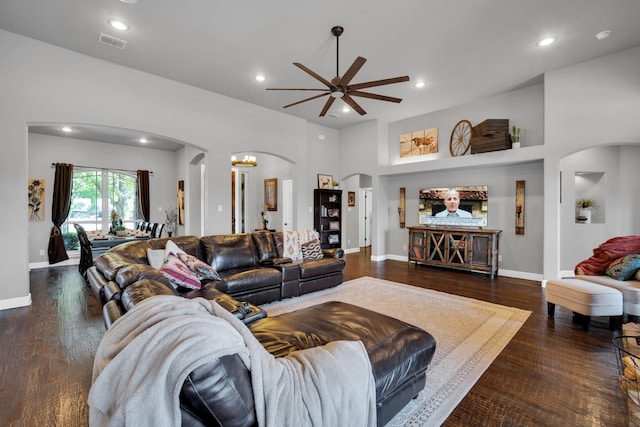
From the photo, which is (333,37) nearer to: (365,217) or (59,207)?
(365,217)

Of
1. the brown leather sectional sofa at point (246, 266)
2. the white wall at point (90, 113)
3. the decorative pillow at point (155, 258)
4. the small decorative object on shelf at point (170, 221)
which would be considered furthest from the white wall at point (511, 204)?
the small decorative object on shelf at point (170, 221)

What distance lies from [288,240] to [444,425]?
3.41m

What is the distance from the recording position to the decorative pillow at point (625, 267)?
326 centimetres

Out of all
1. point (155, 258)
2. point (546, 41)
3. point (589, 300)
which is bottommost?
point (589, 300)

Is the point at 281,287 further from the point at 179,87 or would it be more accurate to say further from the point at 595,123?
the point at 595,123

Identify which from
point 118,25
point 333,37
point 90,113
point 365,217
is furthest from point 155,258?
point 365,217

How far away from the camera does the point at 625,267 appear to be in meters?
3.30

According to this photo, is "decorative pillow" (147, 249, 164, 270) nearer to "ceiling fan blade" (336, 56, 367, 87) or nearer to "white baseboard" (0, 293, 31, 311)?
"white baseboard" (0, 293, 31, 311)

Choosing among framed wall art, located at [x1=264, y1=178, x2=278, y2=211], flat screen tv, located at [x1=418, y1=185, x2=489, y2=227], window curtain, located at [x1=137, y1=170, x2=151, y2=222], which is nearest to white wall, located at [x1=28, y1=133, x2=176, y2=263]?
window curtain, located at [x1=137, y1=170, x2=151, y2=222]

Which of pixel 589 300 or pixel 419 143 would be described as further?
pixel 419 143

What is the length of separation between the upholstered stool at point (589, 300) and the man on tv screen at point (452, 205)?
303 centimetres

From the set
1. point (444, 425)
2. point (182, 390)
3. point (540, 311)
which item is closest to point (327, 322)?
point (444, 425)

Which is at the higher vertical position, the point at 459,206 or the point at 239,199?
the point at 239,199

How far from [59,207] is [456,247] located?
8839mm
